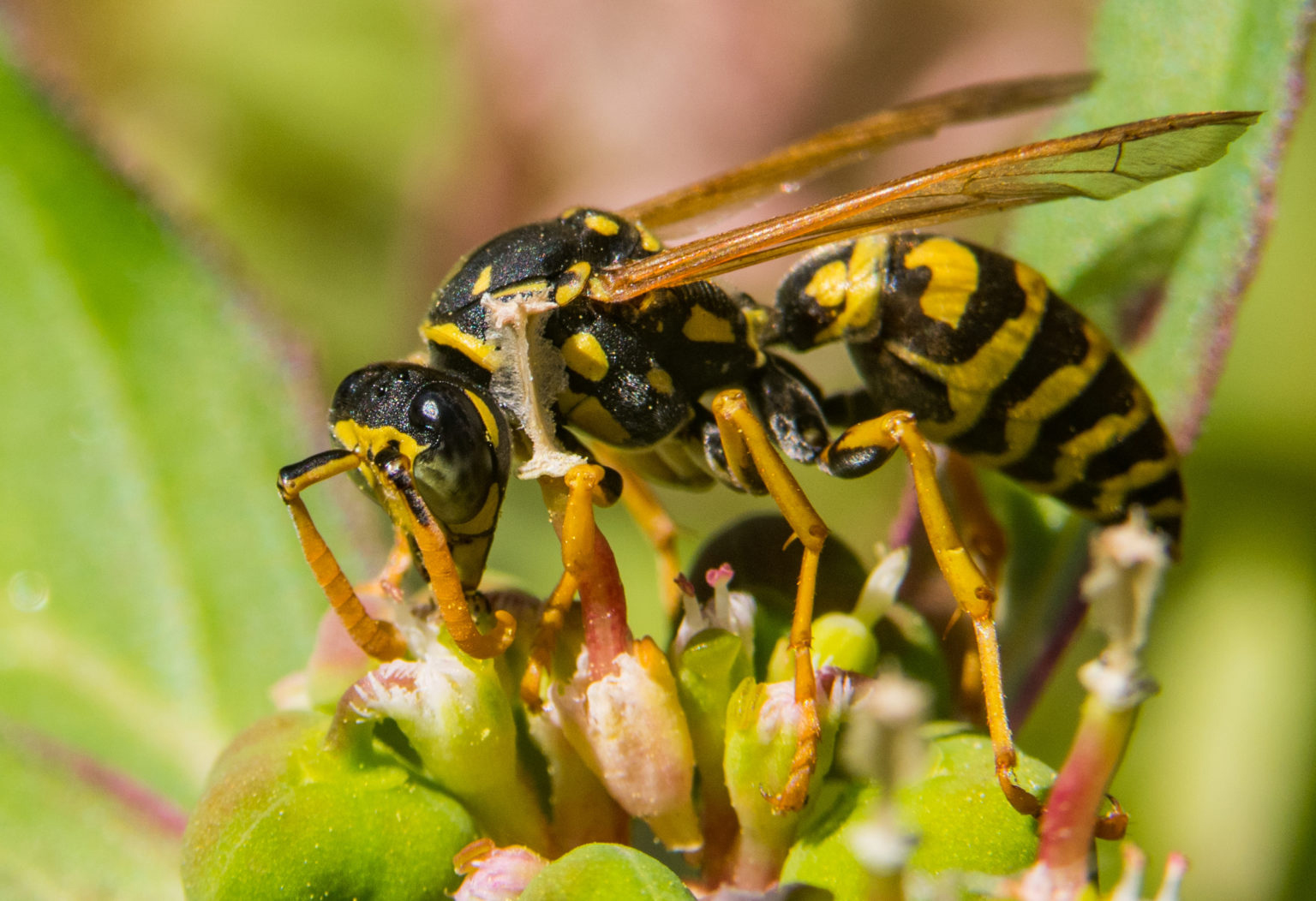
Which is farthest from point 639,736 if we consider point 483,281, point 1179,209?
point 1179,209

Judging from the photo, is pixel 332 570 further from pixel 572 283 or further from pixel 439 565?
pixel 572 283

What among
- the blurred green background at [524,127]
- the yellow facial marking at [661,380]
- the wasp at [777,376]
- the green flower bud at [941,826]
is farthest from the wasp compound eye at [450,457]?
the blurred green background at [524,127]

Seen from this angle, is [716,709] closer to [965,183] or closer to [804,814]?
[804,814]

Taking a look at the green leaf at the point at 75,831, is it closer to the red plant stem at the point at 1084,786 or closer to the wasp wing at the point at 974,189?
the wasp wing at the point at 974,189

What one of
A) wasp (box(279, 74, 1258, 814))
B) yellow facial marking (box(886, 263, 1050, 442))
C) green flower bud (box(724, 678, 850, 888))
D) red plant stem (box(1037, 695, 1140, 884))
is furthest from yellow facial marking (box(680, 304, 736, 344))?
red plant stem (box(1037, 695, 1140, 884))

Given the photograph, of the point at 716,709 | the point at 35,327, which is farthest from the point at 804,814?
the point at 35,327

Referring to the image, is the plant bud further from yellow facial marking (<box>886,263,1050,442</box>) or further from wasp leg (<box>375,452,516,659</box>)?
yellow facial marking (<box>886,263,1050,442</box>)
